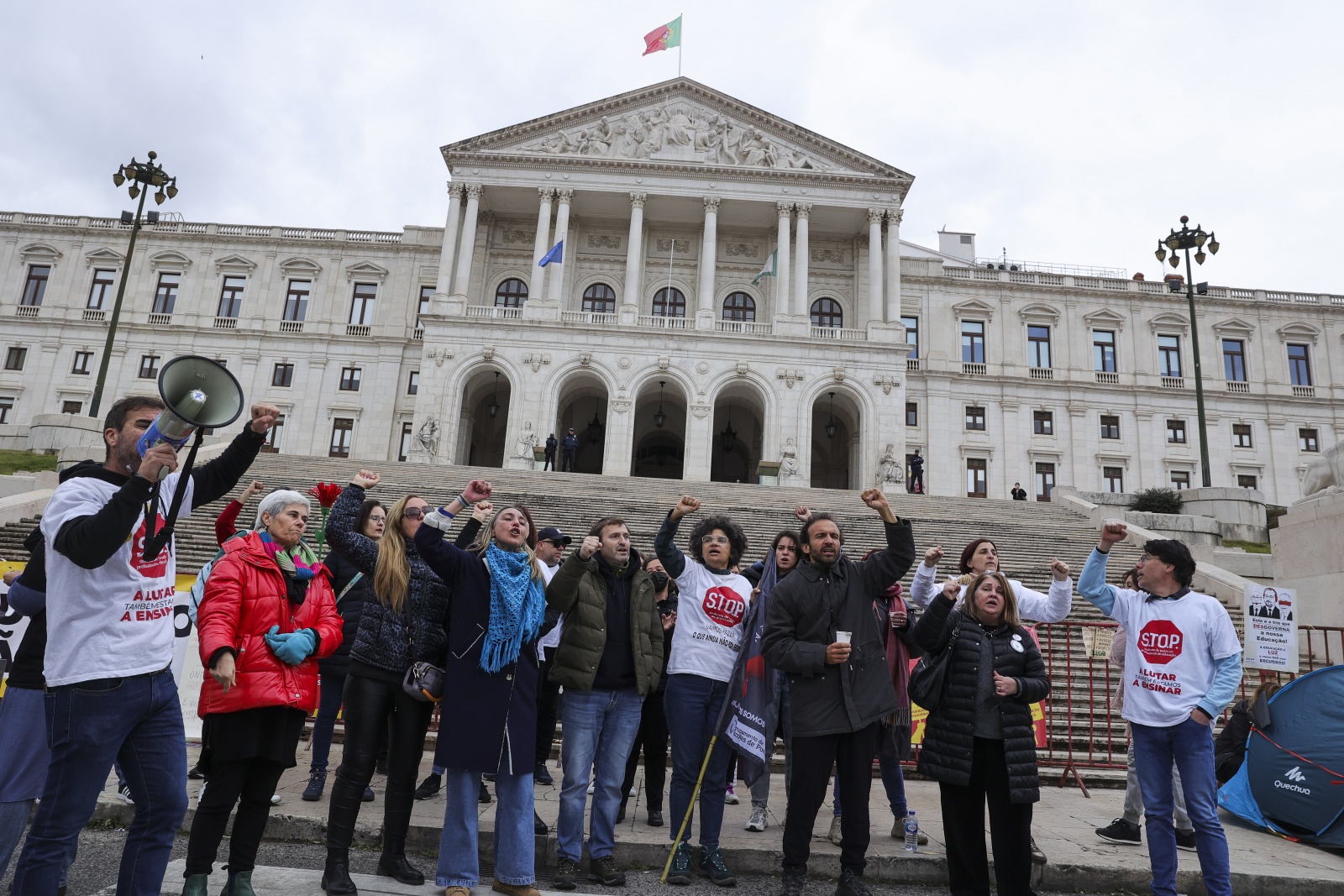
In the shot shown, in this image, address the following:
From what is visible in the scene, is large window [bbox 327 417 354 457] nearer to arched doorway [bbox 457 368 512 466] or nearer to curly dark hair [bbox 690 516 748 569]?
arched doorway [bbox 457 368 512 466]

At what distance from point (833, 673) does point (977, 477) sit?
3788 centimetres

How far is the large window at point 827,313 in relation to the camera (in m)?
40.8

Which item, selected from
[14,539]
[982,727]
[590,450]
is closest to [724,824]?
[982,727]

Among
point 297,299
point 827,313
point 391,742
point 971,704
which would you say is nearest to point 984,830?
point 971,704

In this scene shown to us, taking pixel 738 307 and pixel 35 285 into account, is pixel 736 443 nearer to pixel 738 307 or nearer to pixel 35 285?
pixel 738 307

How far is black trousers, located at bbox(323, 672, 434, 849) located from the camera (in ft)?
15.1

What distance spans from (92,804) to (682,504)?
125 inches

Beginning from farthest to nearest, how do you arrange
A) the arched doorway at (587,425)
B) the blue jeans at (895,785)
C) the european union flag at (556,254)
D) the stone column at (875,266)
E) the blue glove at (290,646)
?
the arched doorway at (587,425) < the stone column at (875,266) < the european union flag at (556,254) < the blue jeans at (895,785) < the blue glove at (290,646)

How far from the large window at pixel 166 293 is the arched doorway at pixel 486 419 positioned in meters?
16.9

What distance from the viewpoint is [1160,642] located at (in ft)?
16.4

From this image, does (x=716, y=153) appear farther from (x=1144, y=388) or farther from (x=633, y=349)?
(x=1144, y=388)

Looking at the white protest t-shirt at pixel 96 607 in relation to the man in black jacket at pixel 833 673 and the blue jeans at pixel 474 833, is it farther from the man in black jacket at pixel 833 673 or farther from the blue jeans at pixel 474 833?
the man in black jacket at pixel 833 673

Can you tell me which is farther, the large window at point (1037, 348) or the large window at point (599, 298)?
the large window at point (1037, 348)

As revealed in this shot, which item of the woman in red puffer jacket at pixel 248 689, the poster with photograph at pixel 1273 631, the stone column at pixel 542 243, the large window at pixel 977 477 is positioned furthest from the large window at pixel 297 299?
the poster with photograph at pixel 1273 631
